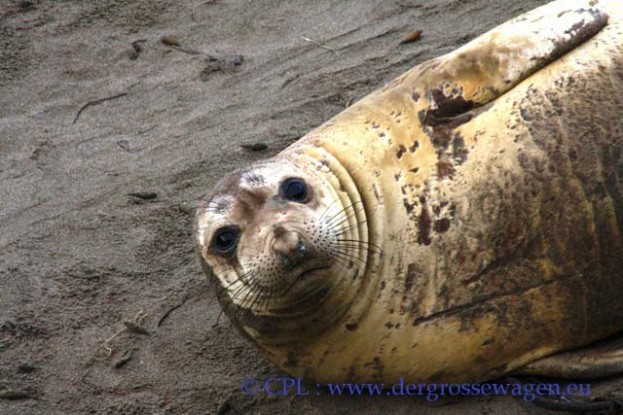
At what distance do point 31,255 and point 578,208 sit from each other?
95.2 inches

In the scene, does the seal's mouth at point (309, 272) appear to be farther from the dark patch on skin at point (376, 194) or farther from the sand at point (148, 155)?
the sand at point (148, 155)

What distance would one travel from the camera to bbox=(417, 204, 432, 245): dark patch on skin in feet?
13.3

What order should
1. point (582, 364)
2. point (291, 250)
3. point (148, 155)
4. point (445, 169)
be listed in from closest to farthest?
point (291, 250) → point (582, 364) → point (445, 169) → point (148, 155)

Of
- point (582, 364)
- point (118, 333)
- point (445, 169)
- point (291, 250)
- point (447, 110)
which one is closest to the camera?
point (291, 250)

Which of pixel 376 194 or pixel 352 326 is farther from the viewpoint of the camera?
pixel 376 194

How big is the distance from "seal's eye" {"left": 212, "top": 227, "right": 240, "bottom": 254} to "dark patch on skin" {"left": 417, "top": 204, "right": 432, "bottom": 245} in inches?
23.2

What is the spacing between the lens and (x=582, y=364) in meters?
3.99

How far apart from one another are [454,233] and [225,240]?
2.43 feet

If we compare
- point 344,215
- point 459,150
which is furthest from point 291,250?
point 459,150

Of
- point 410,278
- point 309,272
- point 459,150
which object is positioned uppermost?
point 459,150

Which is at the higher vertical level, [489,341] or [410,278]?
[410,278]

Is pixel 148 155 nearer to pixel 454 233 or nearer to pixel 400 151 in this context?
pixel 400 151

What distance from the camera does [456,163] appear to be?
4.09 m

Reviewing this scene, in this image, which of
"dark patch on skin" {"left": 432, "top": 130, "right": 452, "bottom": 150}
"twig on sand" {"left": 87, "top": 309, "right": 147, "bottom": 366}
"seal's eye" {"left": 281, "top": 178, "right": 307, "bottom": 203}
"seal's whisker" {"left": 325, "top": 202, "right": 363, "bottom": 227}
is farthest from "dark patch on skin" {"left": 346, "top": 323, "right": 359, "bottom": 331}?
"twig on sand" {"left": 87, "top": 309, "right": 147, "bottom": 366}
